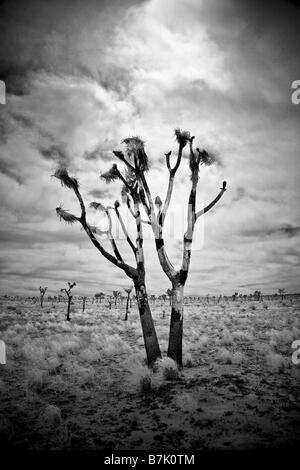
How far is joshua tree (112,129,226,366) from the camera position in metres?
8.49

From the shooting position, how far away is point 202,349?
12.0 m

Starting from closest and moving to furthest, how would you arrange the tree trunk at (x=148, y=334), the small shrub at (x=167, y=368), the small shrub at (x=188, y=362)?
the small shrub at (x=167, y=368) → the tree trunk at (x=148, y=334) → the small shrub at (x=188, y=362)

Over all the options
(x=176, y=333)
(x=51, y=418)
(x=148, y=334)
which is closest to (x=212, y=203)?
(x=176, y=333)

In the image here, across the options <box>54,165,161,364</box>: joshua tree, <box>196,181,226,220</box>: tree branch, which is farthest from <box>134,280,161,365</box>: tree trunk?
<box>196,181,226,220</box>: tree branch

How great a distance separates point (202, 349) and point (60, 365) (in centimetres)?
625

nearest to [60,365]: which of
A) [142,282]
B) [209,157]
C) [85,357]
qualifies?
[85,357]

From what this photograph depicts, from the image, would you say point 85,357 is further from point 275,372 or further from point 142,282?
point 275,372

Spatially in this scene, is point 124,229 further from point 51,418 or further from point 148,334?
point 51,418

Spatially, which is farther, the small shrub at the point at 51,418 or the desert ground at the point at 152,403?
the small shrub at the point at 51,418

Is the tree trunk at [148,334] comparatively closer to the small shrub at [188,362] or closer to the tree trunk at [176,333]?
the tree trunk at [176,333]

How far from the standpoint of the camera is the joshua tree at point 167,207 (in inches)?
334

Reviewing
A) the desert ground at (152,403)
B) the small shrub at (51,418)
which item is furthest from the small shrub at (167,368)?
the small shrub at (51,418)

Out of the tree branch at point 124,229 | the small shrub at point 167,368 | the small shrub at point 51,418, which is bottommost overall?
the small shrub at point 51,418
